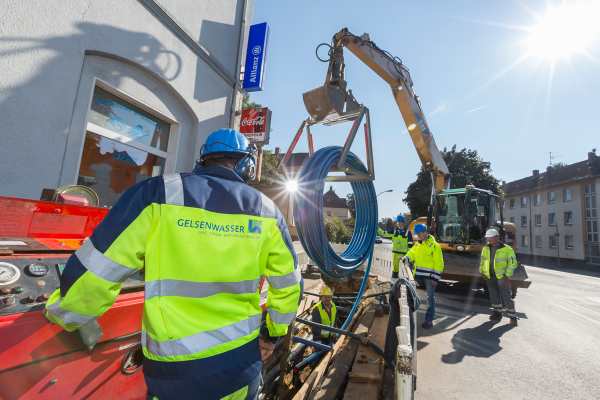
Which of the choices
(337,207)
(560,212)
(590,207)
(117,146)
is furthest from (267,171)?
(337,207)

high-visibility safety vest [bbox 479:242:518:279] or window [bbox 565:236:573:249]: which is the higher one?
window [bbox 565:236:573:249]

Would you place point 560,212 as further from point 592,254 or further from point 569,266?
point 569,266

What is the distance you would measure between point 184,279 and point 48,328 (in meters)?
0.84

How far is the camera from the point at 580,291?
10.4 metres

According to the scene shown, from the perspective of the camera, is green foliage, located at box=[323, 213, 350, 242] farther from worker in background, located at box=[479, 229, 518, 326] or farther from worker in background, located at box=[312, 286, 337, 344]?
worker in background, located at box=[312, 286, 337, 344]

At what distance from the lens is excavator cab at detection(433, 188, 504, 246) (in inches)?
348

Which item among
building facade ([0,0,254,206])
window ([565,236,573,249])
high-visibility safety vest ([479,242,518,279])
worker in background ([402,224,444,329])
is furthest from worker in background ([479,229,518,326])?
window ([565,236,573,249])

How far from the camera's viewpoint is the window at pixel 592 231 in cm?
2484

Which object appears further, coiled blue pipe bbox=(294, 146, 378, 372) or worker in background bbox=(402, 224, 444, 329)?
worker in background bbox=(402, 224, 444, 329)

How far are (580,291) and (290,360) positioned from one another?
12.4 metres

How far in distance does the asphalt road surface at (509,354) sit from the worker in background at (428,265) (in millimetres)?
412

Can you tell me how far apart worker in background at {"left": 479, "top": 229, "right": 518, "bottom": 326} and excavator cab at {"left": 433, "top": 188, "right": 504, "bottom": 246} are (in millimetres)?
2331

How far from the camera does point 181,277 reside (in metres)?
1.25

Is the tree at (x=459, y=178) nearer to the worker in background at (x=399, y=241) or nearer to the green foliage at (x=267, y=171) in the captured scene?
the green foliage at (x=267, y=171)
